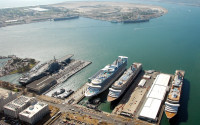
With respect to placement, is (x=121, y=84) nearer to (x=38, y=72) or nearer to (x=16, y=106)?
(x=16, y=106)

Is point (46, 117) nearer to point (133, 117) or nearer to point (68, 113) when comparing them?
point (68, 113)

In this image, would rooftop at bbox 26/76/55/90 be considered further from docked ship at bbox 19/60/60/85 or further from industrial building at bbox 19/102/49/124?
industrial building at bbox 19/102/49/124

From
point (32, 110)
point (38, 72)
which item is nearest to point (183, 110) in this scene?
point (32, 110)

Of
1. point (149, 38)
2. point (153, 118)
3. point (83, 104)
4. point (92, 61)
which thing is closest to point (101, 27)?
point (149, 38)

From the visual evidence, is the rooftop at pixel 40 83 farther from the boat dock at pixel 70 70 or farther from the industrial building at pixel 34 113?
the industrial building at pixel 34 113

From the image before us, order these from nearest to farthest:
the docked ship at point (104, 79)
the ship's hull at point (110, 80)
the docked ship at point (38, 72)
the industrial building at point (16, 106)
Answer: the industrial building at point (16, 106)
the docked ship at point (104, 79)
the ship's hull at point (110, 80)
the docked ship at point (38, 72)

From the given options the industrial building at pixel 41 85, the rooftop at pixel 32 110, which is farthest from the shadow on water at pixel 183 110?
the industrial building at pixel 41 85
